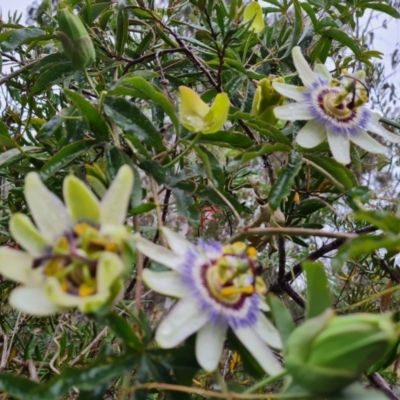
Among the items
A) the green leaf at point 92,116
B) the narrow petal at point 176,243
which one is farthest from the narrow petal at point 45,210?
the green leaf at point 92,116

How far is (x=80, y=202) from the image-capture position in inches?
16.6

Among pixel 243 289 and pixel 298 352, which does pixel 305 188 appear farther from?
pixel 298 352

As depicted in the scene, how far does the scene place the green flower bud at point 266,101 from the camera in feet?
2.23

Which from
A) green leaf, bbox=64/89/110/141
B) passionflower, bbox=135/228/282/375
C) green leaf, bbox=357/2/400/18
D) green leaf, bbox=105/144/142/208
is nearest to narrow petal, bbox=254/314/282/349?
passionflower, bbox=135/228/282/375

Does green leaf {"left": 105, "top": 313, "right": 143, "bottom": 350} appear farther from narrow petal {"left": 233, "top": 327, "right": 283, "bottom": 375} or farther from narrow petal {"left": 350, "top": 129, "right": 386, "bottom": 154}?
narrow petal {"left": 350, "top": 129, "right": 386, "bottom": 154}

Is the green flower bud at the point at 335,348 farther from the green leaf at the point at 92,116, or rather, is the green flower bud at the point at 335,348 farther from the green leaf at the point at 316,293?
the green leaf at the point at 92,116

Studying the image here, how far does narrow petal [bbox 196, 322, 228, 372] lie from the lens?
0.44 m

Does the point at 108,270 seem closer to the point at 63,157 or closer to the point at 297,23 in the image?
the point at 63,157

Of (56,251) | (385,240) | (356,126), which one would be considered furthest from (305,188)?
(56,251)

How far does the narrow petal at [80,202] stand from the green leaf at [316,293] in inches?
7.5

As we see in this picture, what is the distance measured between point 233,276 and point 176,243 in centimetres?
7

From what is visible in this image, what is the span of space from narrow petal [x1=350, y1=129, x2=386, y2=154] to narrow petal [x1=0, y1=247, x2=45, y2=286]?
0.45 meters

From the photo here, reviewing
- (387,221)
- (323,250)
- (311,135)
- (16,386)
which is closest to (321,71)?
(311,135)

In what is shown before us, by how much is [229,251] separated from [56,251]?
0.59 ft
